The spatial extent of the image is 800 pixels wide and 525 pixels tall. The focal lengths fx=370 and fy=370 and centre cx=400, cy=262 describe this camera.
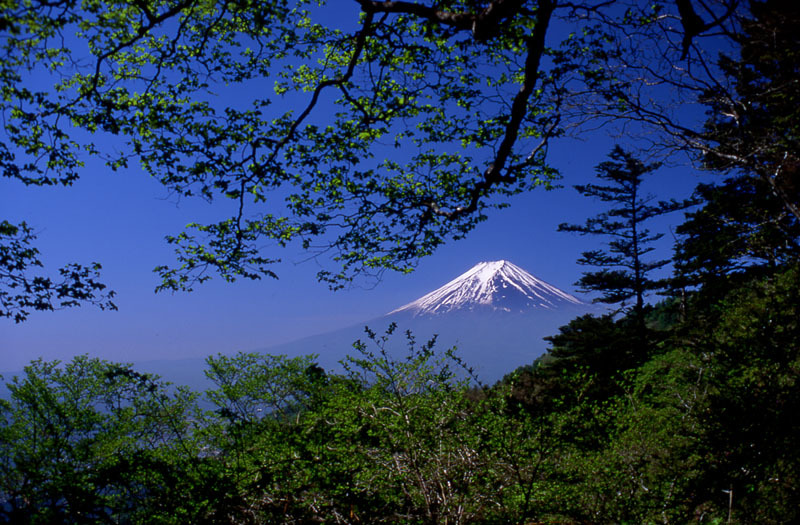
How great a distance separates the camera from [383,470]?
403cm

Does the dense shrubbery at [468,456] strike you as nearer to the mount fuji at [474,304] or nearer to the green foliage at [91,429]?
the green foliage at [91,429]

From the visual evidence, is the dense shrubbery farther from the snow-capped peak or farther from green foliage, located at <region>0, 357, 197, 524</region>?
the snow-capped peak

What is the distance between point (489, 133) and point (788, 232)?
523 cm

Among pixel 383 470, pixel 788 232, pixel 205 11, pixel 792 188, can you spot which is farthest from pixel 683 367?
pixel 205 11

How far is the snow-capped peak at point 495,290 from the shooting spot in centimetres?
7144

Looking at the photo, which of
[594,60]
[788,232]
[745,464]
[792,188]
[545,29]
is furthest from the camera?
[792,188]

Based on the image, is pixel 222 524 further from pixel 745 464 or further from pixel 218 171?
pixel 745 464

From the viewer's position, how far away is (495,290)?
408 feet

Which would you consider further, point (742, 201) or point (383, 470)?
point (742, 201)

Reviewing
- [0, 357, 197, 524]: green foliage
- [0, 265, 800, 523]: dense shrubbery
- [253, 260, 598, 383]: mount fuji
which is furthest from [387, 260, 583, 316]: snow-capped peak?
[0, 265, 800, 523]: dense shrubbery

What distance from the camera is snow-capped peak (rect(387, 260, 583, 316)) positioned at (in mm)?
71438

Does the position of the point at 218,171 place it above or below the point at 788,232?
above

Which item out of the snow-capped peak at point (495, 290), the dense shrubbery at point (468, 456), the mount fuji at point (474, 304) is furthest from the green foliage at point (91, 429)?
the snow-capped peak at point (495, 290)

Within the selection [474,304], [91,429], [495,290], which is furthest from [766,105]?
[474,304]
